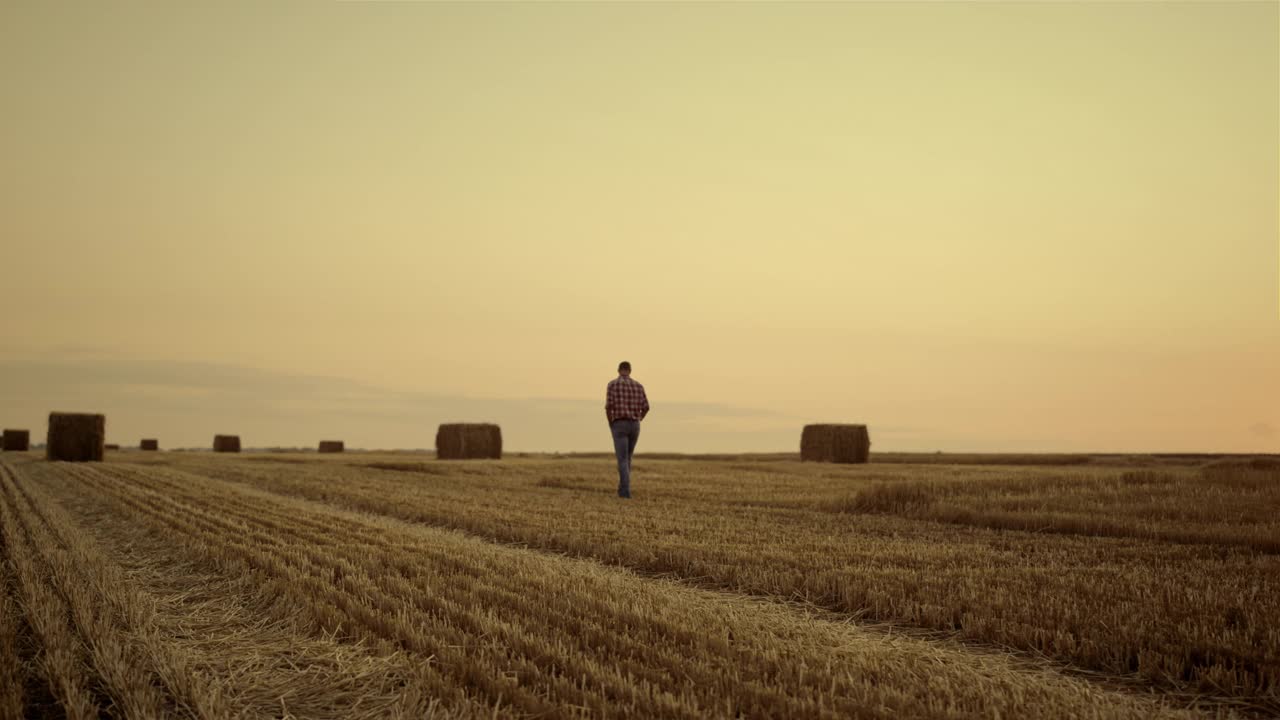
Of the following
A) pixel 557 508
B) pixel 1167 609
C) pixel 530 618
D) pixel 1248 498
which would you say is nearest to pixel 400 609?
pixel 530 618

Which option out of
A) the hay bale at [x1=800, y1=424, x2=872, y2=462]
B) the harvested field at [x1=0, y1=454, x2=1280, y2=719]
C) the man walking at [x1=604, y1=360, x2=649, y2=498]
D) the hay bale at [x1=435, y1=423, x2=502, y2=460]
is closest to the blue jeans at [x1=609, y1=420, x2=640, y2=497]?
the man walking at [x1=604, y1=360, x2=649, y2=498]

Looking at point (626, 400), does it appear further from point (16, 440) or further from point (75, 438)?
point (16, 440)

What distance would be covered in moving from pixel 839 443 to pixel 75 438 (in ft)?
102

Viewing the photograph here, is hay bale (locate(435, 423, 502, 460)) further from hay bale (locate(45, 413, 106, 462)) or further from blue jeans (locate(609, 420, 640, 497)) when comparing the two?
blue jeans (locate(609, 420, 640, 497))

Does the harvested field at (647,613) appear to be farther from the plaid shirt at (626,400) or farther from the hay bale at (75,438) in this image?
the hay bale at (75,438)

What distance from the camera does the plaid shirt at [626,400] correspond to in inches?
757

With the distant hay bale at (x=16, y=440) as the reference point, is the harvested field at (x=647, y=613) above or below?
below

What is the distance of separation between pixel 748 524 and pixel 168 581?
287 inches

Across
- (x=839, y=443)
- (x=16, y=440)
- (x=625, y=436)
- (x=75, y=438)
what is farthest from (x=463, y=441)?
(x=16, y=440)

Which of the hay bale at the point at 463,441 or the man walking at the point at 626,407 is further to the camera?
the hay bale at the point at 463,441

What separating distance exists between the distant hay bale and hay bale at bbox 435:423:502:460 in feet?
96.2

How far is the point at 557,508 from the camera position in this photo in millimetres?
15328

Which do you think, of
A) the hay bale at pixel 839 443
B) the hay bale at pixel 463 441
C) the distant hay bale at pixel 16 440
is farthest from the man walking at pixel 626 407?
the distant hay bale at pixel 16 440

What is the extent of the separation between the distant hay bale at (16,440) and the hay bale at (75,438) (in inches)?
805
